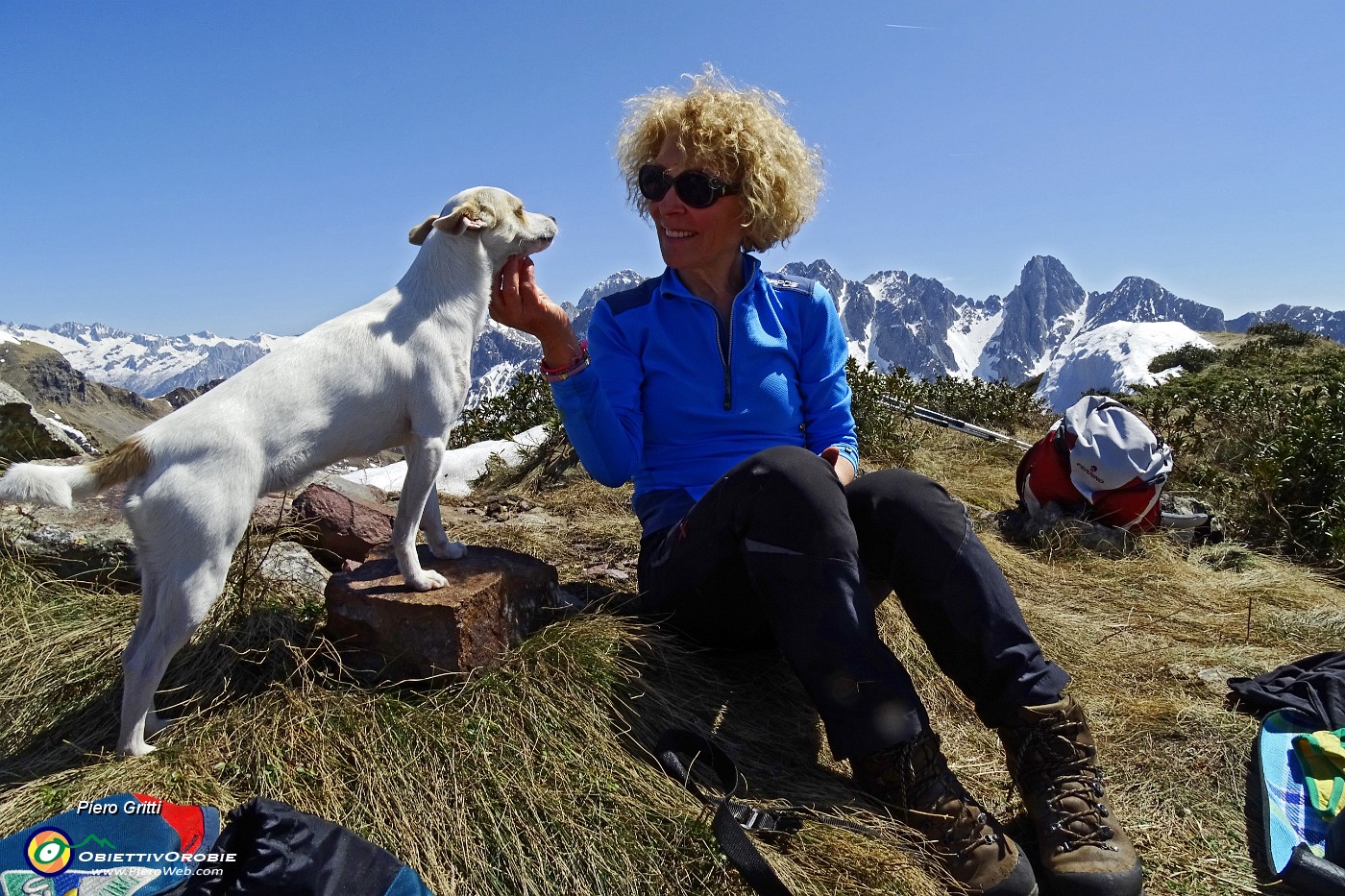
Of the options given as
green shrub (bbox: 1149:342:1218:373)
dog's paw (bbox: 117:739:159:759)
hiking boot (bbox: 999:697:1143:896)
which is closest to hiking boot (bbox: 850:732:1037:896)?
→ hiking boot (bbox: 999:697:1143:896)

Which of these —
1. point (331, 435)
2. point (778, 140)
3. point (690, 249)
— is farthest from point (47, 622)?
point (778, 140)

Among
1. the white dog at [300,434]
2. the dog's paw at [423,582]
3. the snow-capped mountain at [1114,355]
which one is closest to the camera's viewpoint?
the white dog at [300,434]

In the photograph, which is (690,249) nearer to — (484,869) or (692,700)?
(692,700)

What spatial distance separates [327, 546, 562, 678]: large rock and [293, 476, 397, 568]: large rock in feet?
2.77

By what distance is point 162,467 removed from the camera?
2.26 metres

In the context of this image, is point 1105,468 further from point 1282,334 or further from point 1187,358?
point 1282,334

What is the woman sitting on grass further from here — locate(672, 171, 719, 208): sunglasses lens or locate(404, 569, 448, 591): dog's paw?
locate(404, 569, 448, 591): dog's paw

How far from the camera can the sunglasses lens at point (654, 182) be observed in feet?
10.7

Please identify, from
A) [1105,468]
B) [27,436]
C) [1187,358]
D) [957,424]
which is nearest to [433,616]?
[27,436]

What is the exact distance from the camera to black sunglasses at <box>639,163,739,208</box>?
10.6 ft

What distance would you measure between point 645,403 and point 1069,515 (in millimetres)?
3547

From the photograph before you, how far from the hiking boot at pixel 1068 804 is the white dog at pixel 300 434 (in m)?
1.93

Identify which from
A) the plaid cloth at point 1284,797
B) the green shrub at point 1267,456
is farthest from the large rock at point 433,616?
the green shrub at point 1267,456

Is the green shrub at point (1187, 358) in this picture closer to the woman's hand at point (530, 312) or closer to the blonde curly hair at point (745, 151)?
the blonde curly hair at point (745, 151)
